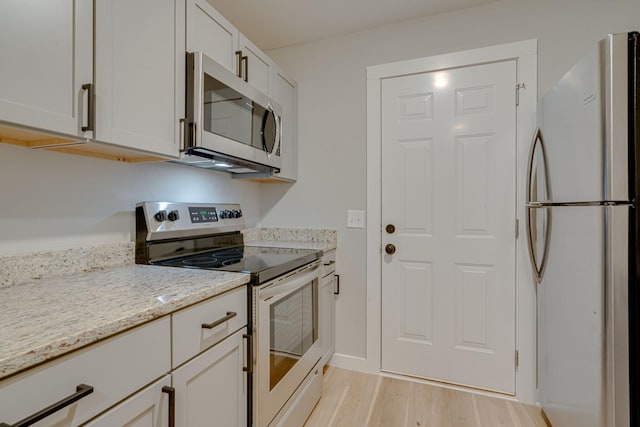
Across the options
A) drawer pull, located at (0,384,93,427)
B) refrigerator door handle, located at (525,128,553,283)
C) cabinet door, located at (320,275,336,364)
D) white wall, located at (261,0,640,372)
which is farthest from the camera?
cabinet door, located at (320,275,336,364)

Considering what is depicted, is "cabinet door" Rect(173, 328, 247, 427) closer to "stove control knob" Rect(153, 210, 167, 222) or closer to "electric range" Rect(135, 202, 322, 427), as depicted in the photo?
"electric range" Rect(135, 202, 322, 427)

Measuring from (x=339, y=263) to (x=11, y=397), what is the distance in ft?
6.28

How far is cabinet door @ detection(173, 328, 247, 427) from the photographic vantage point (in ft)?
3.07

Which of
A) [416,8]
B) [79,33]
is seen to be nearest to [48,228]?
[79,33]

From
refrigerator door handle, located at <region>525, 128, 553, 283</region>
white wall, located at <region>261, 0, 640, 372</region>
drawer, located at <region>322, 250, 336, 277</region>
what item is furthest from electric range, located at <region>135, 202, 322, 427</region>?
refrigerator door handle, located at <region>525, 128, 553, 283</region>

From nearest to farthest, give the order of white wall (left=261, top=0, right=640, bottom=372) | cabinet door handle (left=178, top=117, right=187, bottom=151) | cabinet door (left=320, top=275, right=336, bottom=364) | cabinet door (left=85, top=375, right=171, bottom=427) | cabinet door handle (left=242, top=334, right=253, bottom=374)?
cabinet door (left=85, top=375, right=171, bottom=427)
cabinet door handle (left=242, top=334, right=253, bottom=374)
cabinet door handle (left=178, top=117, right=187, bottom=151)
white wall (left=261, top=0, right=640, bottom=372)
cabinet door (left=320, top=275, right=336, bottom=364)

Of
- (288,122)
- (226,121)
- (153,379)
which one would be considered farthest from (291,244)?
(153,379)

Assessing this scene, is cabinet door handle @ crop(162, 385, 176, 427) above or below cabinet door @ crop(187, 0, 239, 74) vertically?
below

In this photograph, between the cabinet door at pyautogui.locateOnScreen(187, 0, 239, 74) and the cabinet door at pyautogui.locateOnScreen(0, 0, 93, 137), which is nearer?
the cabinet door at pyautogui.locateOnScreen(0, 0, 93, 137)

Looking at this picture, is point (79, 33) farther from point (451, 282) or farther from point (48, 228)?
point (451, 282)

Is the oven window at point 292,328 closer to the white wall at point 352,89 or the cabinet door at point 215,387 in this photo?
the cabinet door at point 215,387

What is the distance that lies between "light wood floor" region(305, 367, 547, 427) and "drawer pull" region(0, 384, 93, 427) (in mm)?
1365

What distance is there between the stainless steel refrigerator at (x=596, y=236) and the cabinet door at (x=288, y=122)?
1574mm

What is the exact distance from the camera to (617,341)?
113 cm
